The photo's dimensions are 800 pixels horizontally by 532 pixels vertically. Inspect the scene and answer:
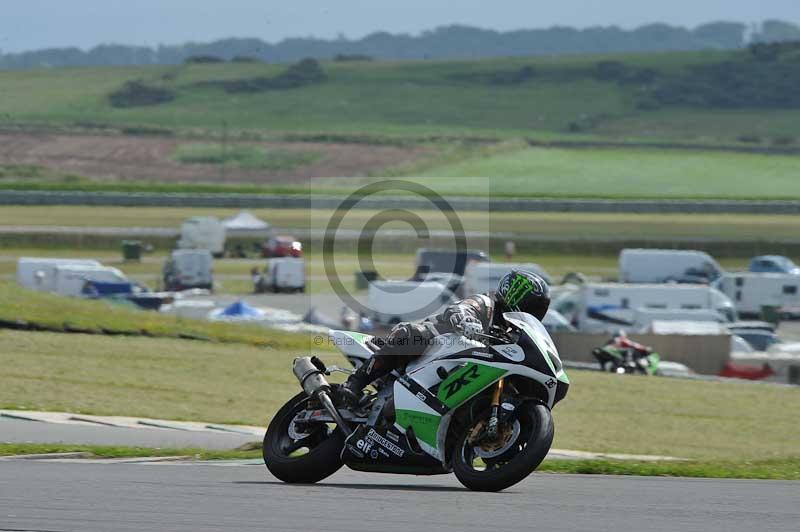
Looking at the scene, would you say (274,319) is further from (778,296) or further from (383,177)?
(383,177)

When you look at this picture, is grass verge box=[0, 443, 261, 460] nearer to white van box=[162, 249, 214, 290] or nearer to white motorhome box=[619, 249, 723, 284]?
white van box=[162, 249, 214, 290]

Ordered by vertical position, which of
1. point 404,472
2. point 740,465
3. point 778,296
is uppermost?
point 404,472

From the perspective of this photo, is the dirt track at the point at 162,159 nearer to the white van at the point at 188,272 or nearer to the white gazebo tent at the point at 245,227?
the white gazebo tent at the point at 245,227

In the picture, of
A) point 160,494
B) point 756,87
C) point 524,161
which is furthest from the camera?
point 756,87

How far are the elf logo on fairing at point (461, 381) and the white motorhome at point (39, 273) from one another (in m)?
31.7

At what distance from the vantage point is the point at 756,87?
421 feet

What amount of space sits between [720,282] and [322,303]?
13.8 meters

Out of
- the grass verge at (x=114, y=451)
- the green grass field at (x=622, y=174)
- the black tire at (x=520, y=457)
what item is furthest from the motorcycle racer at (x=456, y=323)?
the green grass field at (x=622, y=174)

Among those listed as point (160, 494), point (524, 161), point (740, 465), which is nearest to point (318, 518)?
point (160, 494)

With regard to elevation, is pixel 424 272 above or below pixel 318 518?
below

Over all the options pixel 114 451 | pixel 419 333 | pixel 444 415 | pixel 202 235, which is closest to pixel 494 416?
pixel 444 415

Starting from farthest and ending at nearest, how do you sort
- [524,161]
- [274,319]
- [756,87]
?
[756,87] → [524,161] → [274,319]

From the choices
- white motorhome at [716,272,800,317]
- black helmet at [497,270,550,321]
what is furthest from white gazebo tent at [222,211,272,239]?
black helmet at [497,270,550,321]

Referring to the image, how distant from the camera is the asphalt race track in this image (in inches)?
246
